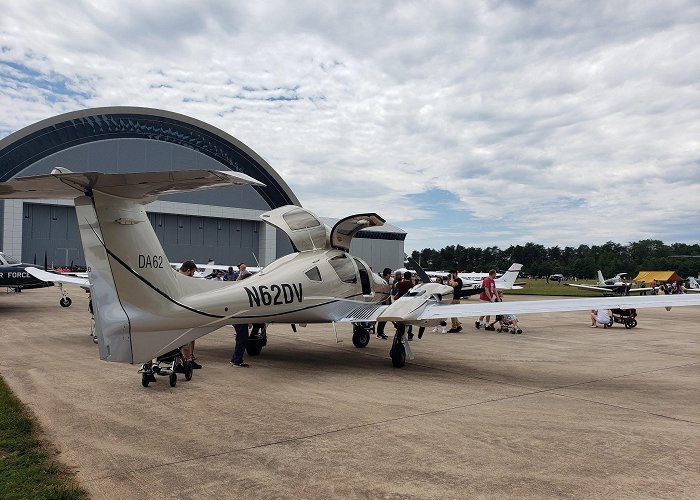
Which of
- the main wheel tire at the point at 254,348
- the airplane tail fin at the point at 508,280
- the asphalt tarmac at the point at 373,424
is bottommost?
the asphalt tarmac at the point at 373,424

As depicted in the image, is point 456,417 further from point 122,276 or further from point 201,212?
point 201,212

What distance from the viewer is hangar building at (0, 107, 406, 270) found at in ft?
148

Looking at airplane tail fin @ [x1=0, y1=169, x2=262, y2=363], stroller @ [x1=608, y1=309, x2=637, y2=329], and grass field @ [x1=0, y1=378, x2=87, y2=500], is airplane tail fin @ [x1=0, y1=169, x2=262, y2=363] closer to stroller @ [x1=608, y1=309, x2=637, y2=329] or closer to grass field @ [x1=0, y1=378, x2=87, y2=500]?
grass field @ [x1=0, y1=378, x2=87, y2=500]

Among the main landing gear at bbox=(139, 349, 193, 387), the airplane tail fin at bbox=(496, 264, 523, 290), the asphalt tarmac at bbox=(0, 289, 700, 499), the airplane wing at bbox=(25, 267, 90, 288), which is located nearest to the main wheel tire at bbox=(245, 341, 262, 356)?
the asphalt tarmac at bbox=(0, 289, 700, 499)

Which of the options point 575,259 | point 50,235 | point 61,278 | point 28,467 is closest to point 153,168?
point 50,235

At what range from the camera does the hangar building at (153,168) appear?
4500 cm

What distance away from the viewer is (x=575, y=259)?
12775 centimetres

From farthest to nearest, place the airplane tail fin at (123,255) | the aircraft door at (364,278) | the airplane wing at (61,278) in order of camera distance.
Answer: the airplane wing at (61,278)
the aircraft door at (364,278)
the airplane tail fin at (123,255)

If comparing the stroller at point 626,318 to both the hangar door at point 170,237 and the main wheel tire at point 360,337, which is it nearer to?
the main wheel tire at point 360,337

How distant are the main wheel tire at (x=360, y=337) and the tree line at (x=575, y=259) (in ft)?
272

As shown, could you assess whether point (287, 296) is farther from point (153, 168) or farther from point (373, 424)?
point (153, 168)

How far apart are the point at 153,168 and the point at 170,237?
7.03 meters

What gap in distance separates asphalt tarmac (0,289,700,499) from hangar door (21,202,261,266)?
38.2 m

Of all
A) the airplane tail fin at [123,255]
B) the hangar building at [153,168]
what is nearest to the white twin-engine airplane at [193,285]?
the airplane tail fin at [123,255]
